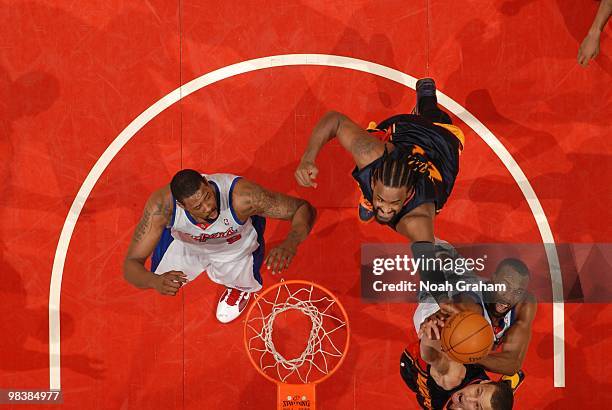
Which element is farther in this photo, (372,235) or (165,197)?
(372,235)

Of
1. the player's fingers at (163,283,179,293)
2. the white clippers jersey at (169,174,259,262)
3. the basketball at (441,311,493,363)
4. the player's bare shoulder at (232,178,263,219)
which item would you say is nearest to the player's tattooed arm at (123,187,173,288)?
the white clippers jersey at (169,174,259,262)

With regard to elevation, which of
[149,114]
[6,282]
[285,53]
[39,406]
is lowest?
[39,406]

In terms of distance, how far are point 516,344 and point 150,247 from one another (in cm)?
318

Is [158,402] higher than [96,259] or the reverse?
the reverse

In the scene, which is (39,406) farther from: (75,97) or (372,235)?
(372,235)

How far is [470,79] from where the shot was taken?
18.4 ft

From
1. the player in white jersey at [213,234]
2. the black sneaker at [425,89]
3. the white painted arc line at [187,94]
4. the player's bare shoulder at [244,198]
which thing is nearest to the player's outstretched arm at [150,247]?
the player in white jersey at [213,234]

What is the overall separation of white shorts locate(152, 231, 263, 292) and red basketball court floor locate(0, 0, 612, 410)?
0.16m

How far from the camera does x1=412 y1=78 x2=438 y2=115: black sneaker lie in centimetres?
543

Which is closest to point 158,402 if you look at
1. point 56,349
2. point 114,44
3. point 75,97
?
point 56,349

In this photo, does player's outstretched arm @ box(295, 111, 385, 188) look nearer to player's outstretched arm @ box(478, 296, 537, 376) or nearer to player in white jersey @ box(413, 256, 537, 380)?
A: player in white jersey @ box(413, 256, 537, 380)

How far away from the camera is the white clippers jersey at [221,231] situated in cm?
505

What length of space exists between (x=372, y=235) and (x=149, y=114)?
2.24 m

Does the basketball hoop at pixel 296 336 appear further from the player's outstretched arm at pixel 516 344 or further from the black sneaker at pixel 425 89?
the black sneaker at pixel 425 89
